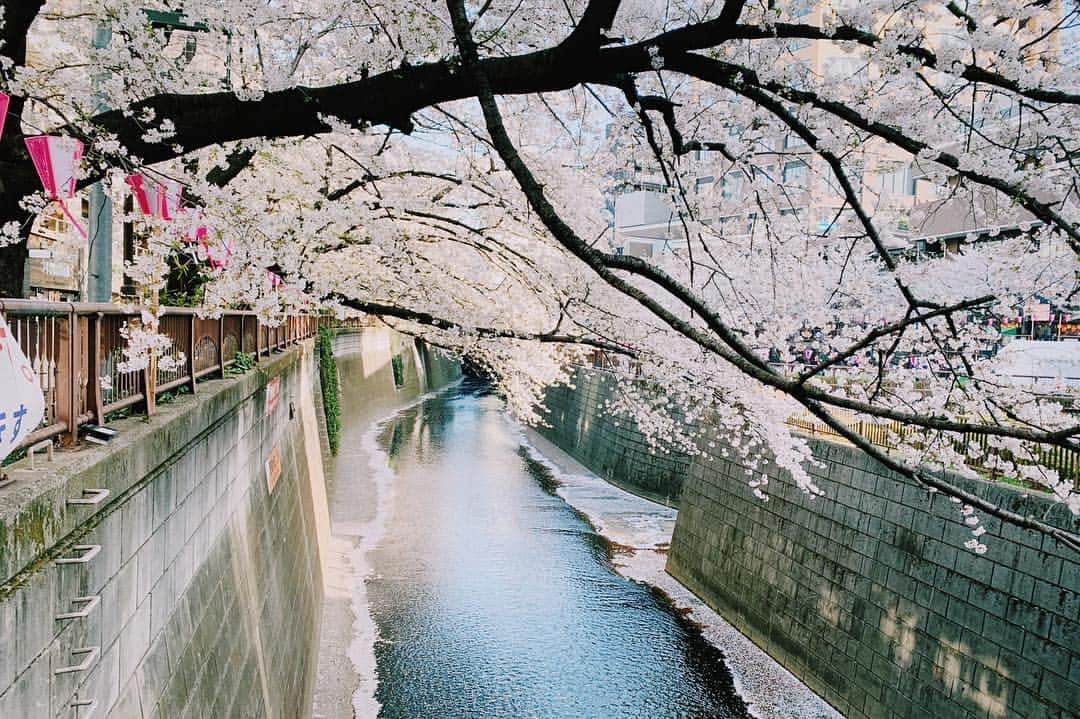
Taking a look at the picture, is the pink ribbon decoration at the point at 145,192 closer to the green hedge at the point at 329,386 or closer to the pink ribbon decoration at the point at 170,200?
the pink ribbon decoration at the point at 170,200

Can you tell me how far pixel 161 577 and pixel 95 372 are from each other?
1436 millimetres

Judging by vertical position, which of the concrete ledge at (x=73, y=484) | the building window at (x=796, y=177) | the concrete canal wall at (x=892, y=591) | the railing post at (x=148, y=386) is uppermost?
the building window at (x=796, y=177)

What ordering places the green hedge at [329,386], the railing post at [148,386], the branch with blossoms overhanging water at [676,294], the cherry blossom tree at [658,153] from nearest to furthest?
the branch with blossoms overhanging water at [676,294] < the cherry blossom tree at [658,153] < the railing post at [148,386] < the green hedge at [329,386]

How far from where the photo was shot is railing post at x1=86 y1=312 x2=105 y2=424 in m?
4.59

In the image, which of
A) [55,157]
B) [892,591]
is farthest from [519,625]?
[55,157]

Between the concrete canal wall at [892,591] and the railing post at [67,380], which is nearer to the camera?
the railing post at [67,380]

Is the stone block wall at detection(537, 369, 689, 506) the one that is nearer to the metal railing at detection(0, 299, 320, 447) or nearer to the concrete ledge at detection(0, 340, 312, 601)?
the metal railing at detection(0, 299, 320, 447)

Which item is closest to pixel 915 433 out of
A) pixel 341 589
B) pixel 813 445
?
pixel 813 445

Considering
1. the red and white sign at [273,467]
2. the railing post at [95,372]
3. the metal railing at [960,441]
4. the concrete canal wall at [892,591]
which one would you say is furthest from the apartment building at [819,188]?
the red and white sign at [273,467]

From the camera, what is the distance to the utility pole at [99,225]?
6.32 metres

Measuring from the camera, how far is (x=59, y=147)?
5.13m

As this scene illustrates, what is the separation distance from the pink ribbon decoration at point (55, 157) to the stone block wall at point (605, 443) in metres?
19.8

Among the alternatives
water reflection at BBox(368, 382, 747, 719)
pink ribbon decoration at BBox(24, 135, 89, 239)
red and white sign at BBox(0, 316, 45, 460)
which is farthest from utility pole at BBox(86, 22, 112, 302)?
water reflection at BBox(368, 382, 747, 719)

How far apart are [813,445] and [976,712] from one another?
594cm
